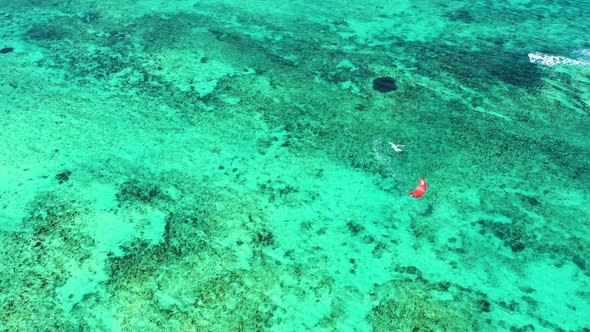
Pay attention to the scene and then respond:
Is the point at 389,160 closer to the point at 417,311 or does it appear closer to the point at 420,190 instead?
the point at 420,190

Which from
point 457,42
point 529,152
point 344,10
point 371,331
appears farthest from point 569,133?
point 344,10

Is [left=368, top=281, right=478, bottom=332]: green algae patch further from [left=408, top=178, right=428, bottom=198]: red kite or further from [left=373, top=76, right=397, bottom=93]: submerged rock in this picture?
[left=373, top=76, right=397, bottom=93]: submerged rock

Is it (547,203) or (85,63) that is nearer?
(547,203)

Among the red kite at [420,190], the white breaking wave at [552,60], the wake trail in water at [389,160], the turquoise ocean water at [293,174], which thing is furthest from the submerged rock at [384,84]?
the white breaking wave at [552,60]

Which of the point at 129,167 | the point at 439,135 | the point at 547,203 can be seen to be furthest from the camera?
the point at 439,135

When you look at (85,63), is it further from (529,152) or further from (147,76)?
(529,152)

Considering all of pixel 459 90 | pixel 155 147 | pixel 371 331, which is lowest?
pixel 371 331
